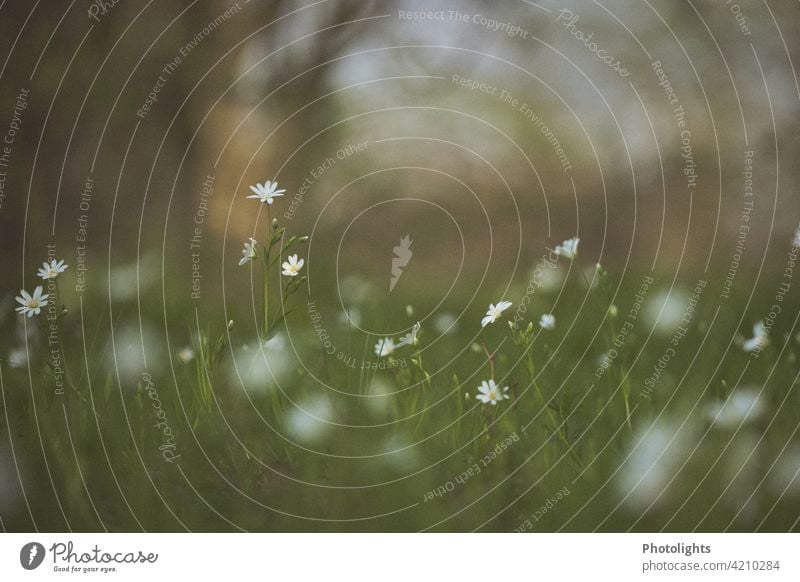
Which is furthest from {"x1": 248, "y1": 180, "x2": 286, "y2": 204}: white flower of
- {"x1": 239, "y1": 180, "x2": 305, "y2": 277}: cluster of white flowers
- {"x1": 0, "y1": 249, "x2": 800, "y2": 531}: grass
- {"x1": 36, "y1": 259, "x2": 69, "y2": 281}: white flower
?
{"x1": 36, "y1": 259, "x2": 69, "y2": 281}: white flower

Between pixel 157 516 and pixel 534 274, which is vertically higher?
pixel 534 274

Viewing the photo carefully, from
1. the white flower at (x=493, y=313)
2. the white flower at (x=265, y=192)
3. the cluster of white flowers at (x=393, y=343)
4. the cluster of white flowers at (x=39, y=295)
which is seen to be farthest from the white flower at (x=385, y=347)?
the cluster of white flowers at (x=39, y=295)

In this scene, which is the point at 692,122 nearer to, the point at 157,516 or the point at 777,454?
the point at 777,454

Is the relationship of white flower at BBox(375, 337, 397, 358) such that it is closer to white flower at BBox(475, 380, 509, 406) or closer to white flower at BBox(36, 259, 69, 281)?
white flower at BBox(475, 380, 509, 406)

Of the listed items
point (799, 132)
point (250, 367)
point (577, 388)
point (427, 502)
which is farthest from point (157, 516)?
point (799, 132)

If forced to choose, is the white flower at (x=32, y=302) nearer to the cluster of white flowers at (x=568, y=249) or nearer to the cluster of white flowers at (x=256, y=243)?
the cluster of white flowers at (x=256, y=243)
